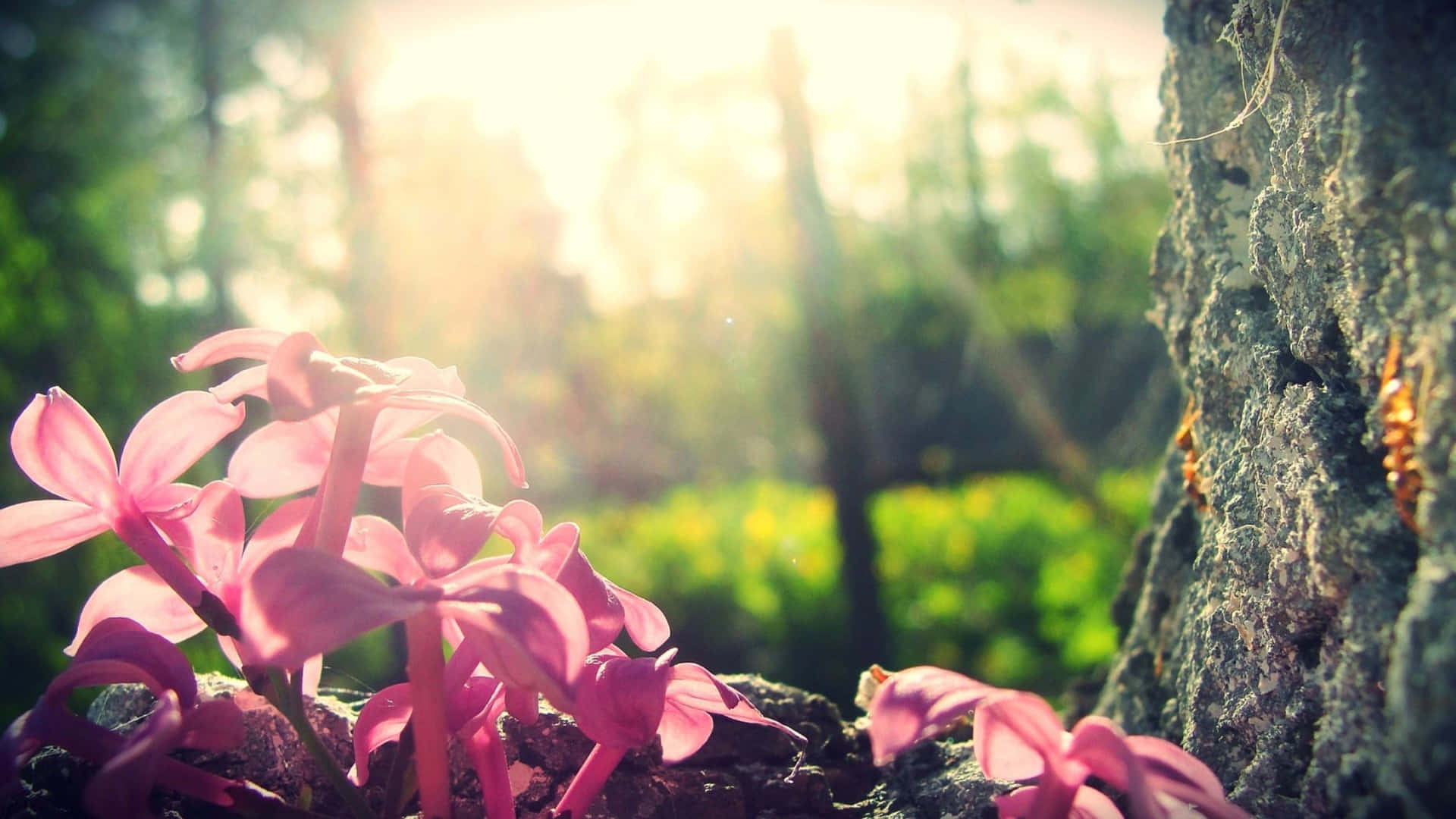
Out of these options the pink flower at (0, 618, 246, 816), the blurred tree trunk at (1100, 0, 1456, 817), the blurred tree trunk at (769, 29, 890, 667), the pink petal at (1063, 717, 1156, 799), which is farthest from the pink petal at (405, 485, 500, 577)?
the blurred tree trunk at (769, 29, 890, 667)

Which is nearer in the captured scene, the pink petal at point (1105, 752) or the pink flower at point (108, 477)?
the pink petal at point (1105, 752)

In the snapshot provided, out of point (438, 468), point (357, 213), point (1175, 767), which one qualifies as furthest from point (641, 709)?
point (357, 213)

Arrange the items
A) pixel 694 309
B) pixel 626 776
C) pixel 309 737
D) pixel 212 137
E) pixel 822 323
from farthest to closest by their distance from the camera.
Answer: pixel 694 309
pixel 212 137
pixel 822 323
pixel 626 776
pixel 309 737

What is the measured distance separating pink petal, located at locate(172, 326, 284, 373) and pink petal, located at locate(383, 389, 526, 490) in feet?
0.53

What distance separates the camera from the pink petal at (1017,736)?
73 centimetres

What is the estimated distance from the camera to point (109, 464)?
0.91m

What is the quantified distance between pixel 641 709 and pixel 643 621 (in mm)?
111

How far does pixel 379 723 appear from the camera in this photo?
0.95 meters

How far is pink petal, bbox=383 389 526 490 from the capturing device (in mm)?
729

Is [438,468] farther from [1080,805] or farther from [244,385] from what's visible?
[1080,805]

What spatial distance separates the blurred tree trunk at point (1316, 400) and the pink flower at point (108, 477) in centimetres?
107

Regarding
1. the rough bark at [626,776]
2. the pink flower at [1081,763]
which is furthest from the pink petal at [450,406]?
the rough bark at [626,776]

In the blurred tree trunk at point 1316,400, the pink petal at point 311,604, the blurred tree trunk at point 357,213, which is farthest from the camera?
the blurred tree trunk at point 357,213

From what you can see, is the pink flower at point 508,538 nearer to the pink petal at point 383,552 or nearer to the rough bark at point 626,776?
the pink petal at point 383,552
